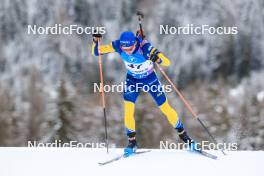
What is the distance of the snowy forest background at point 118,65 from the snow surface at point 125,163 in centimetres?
1572

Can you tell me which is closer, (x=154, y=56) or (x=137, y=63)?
(x=154, y=56)

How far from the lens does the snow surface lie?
17.0 ft

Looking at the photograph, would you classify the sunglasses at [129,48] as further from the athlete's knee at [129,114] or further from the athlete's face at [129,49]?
the athlete's knee at [129,114]

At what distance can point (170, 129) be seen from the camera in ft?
78.5

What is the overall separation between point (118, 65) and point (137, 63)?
20930mm

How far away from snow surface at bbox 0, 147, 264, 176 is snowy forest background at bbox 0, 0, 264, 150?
15717 mm

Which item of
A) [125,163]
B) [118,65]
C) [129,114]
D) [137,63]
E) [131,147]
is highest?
[118,65]

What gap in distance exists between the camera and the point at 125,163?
5.59 meters

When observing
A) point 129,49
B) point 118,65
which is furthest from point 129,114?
point 118,65

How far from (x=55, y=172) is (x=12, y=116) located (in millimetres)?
23220

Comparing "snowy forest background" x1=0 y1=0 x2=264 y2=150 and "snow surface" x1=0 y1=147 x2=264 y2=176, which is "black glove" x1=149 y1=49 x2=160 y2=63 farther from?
"snowy forest background" x1=0 y1=0 x2=264 y2=150

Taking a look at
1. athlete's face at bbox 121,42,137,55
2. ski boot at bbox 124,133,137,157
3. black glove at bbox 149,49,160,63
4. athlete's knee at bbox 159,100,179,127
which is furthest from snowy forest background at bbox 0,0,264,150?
black glove at bbox 149,49,160,63

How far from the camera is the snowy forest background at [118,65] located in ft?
80.1

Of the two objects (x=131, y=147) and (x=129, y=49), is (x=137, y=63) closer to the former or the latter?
(x=129, y=49)
